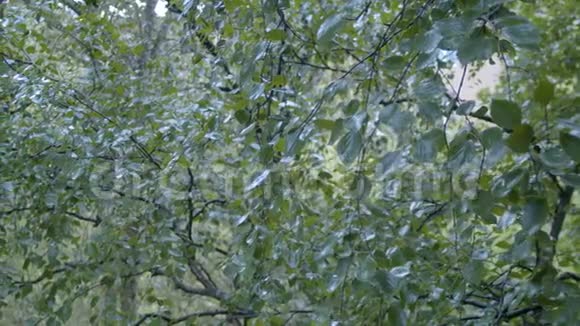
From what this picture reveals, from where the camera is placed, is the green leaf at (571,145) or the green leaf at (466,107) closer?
the green leaf at (571,145)

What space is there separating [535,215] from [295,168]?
1.04m

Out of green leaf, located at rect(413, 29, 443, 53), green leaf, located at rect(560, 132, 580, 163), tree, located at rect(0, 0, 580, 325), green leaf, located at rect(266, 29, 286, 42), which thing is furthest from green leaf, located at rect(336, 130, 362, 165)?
green leaf, located at rect(266, 29, 286, 42)

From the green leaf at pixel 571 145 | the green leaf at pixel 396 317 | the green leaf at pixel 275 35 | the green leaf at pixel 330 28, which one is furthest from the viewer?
the green leaf at pixel 275 35

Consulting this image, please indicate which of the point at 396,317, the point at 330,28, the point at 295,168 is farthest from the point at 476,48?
the point at 295,168

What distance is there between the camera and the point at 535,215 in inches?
31.9

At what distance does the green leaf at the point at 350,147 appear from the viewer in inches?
35.2

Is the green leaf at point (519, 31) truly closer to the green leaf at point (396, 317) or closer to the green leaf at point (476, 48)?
the green leaf at point (476, 48)

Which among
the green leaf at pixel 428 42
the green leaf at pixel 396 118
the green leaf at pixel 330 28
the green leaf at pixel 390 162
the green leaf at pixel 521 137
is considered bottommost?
the green leaf at pixel 521 137

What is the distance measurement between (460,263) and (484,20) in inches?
36.0

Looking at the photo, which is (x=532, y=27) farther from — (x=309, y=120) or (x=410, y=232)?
(x=410, y=232)

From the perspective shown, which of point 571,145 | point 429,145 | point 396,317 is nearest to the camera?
point 571,145

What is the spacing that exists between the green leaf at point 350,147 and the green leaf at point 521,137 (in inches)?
7.6

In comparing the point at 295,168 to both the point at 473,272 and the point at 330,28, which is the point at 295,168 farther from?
the point at 330,28

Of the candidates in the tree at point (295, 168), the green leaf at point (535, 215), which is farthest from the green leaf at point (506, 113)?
the green leaf at point (535, 215)
